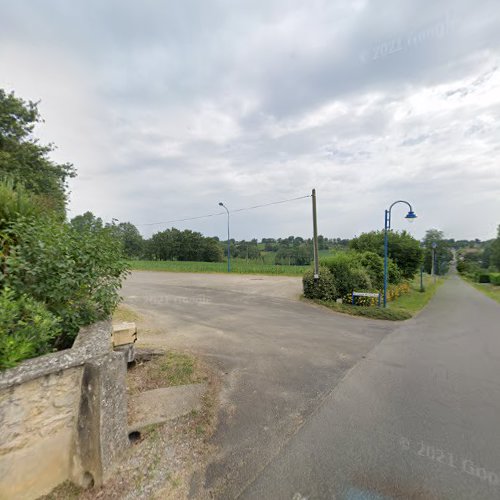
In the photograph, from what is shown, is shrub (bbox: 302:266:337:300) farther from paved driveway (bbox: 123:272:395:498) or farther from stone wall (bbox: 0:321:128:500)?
stone wall (bbox: 0:321:128:500)

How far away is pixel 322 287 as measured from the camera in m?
11.7

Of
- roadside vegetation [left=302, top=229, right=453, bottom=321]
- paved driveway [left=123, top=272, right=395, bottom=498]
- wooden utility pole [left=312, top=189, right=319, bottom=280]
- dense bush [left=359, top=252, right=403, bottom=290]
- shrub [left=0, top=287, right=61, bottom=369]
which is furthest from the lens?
dense bush [left=359, top=252, right=403, bottom=290]

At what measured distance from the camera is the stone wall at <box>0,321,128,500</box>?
1.81m

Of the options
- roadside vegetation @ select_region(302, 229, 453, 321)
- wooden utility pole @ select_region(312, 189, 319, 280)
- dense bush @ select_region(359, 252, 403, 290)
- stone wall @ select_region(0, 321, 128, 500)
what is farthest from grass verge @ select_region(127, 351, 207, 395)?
dense bush @ select_region(359, 252, 403, 290)

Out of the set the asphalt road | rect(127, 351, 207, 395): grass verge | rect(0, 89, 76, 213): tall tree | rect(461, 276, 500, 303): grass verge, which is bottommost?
rect(461, 276, 500, 303): grass verge

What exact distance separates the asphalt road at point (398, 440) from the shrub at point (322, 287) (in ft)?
21.6

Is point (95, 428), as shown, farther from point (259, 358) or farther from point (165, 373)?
point (259, 358)

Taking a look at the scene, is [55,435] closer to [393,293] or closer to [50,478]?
[50,478]

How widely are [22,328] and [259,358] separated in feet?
12.4

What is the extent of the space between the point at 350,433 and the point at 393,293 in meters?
14.2

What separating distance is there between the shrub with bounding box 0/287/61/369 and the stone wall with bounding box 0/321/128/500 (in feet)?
0.44

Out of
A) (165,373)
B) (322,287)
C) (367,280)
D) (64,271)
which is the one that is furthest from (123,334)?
(367,280)

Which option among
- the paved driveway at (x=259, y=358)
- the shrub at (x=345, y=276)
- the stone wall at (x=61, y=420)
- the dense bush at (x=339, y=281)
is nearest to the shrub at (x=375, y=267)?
the dense bush at (x=339, y=281)

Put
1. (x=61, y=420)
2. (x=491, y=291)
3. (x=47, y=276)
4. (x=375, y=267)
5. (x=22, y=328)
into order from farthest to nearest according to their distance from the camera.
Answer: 1. (x=491, y=291)
2. (x=375, y=267)
3. (x=47, y=276)
4. (x=22, y=328)
5. (x=61, y=420)
